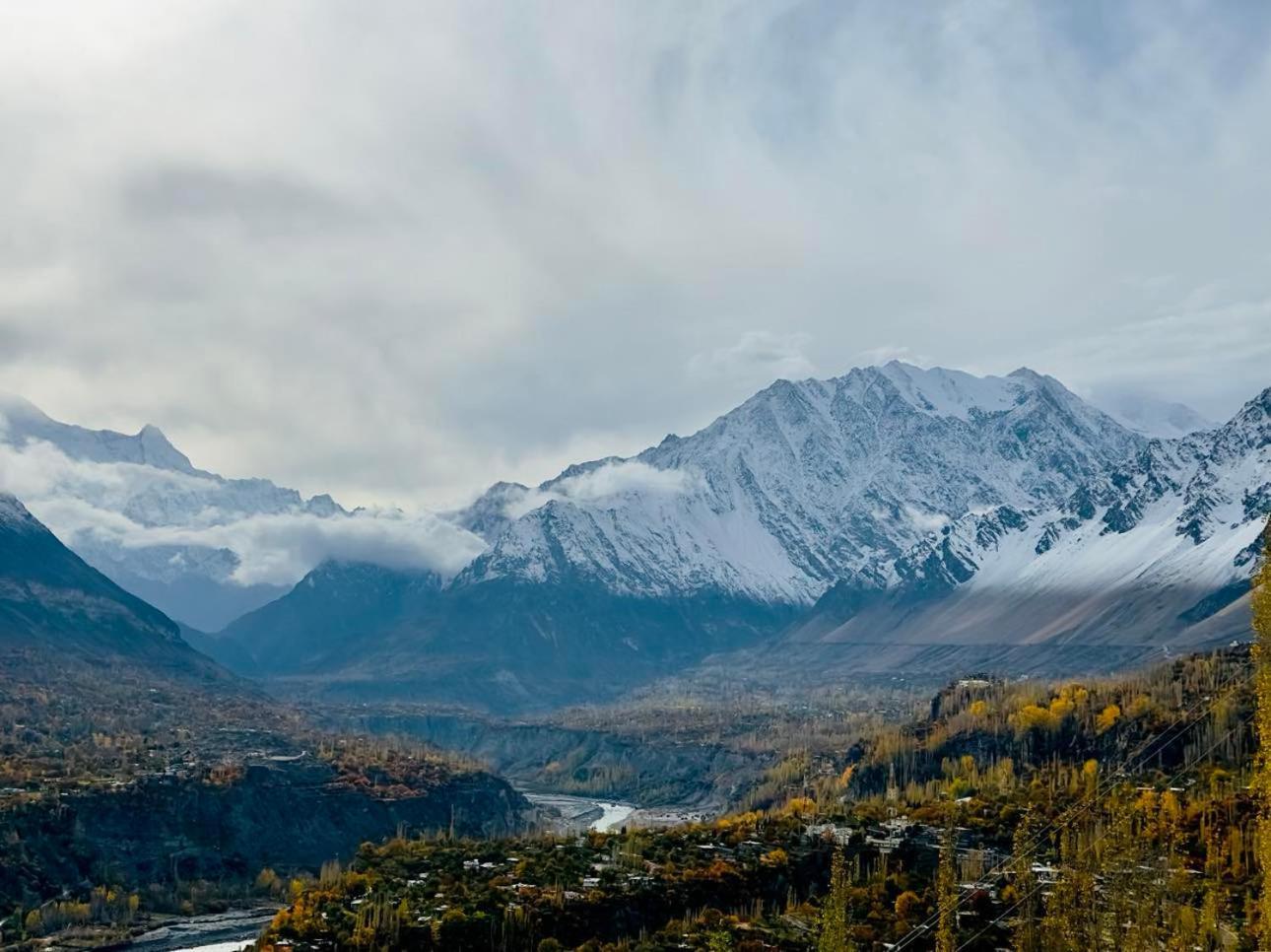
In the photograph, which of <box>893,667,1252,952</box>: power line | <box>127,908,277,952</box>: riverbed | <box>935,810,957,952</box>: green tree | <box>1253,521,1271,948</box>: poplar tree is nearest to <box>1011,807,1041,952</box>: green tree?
<box>893,667,1252,952</box>: power line

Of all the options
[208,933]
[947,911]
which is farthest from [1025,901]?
[208,933]

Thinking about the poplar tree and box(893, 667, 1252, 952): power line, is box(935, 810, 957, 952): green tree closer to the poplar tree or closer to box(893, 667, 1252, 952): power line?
box(893, 667, 1252, 952): power line

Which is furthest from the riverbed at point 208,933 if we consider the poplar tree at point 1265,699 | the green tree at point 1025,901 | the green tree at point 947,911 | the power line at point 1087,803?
the poplar tree at point 1265,699

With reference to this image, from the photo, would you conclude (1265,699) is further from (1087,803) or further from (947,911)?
(1087,803)

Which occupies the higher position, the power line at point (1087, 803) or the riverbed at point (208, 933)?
the power line at point (1087, 803)

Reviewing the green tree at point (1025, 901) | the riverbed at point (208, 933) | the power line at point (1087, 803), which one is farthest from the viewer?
the riverbed at point (208, 933)

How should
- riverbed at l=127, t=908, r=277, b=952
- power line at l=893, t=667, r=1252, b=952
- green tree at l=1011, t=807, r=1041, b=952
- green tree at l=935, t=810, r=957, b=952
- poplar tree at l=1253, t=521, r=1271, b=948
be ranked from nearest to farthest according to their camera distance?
poplar tree at l=1253, t=521, r=1271, b=948
green tree at l=935, t=810, r=957, b=952
green tree at l=1011, t=807, r=1041, b=952
power line at l=893, t=667, r=1252, b=952
riverbed at l=127, t=908, r=277, b=952

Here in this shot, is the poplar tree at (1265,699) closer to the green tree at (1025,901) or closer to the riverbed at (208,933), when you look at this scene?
the green tree at (1025,901)

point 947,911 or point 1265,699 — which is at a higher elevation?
point 1265,699

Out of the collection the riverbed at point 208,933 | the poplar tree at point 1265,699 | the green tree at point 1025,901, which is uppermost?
the poplar tree at point 1265,699

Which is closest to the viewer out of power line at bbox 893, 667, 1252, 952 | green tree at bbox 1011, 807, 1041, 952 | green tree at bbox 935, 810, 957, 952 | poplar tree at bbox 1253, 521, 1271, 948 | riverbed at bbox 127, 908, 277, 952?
poplar tree at bbox 1253, 521, 1271, 948

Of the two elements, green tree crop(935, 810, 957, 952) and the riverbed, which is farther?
the riverbed
